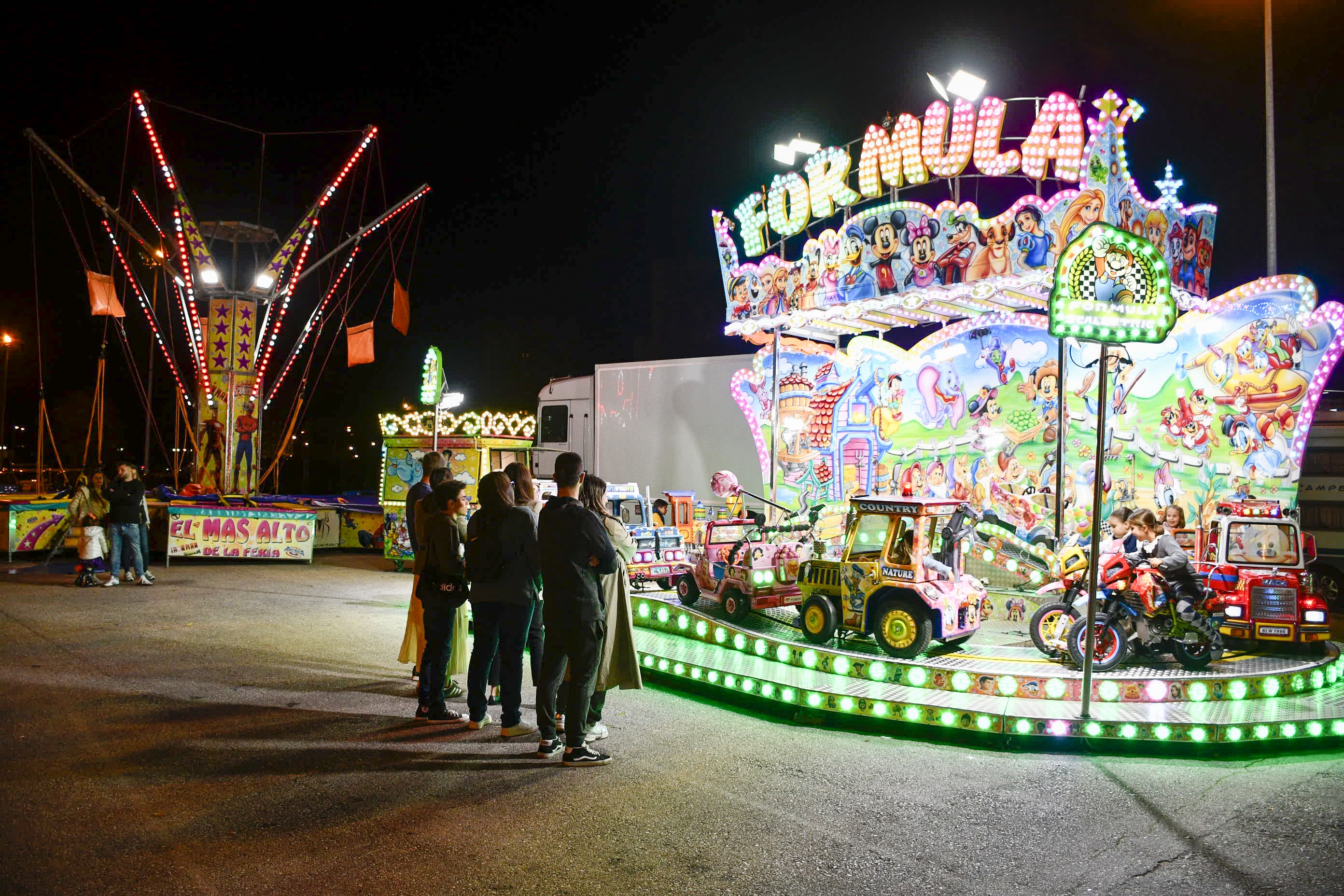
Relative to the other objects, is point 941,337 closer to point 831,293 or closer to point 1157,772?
point 831,293

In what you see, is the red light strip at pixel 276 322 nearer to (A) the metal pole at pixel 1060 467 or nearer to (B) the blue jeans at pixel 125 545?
(B) the blue jeans at pixel 125 545

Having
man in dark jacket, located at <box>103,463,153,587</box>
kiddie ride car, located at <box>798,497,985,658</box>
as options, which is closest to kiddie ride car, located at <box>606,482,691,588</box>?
kiddie ride car, located at <box>798,497,985,658</box>

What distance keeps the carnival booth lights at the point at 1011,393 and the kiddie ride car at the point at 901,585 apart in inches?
2.8

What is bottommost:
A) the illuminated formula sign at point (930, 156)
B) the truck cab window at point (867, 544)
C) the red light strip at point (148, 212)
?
the truck cab window at point (867, 544)

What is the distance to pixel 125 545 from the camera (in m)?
14.1

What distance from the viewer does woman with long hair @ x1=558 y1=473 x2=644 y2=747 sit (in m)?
6.20

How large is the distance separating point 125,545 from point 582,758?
38.5 ft

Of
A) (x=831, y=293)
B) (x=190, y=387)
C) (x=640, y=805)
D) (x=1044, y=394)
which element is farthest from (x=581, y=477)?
(x=190, y=387)

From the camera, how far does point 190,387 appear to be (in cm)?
2562

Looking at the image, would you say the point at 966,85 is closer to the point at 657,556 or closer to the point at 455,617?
the point at 657,556

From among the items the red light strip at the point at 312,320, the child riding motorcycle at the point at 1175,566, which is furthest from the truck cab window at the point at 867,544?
the red light strip at the point at 312,320

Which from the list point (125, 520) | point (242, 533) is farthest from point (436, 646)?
point (242, 533)

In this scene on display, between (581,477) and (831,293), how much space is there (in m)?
8.28

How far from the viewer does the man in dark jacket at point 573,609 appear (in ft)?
18.9
